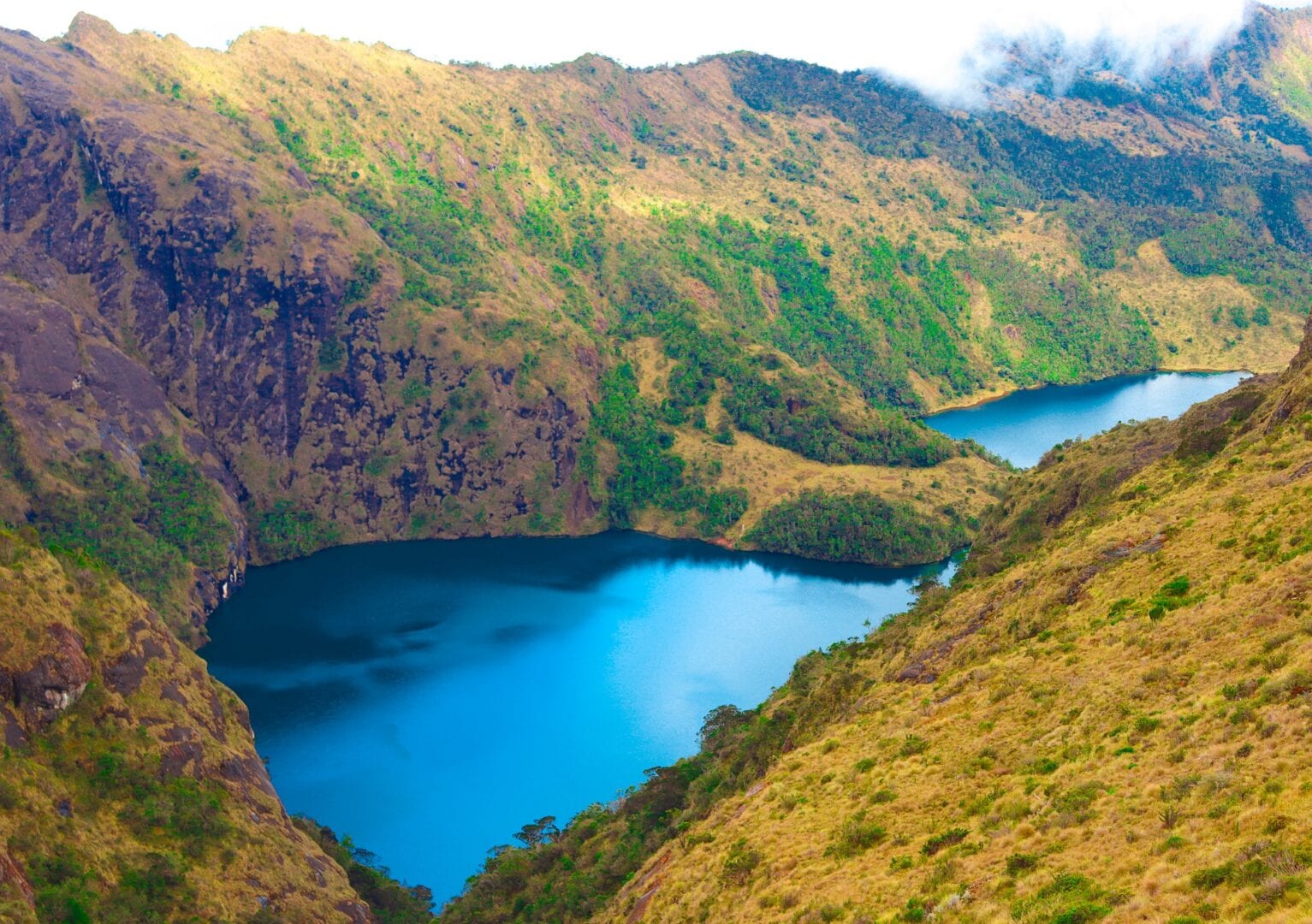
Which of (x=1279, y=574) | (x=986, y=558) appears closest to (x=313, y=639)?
(x=986, y=558)

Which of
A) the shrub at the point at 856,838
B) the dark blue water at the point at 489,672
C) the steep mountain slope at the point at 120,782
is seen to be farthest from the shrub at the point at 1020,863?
the dark blue water at the point at 489,672

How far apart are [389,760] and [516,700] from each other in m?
19.8

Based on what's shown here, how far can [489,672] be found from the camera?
155 metres

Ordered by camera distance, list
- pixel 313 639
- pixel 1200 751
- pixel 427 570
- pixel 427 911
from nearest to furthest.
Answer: pixel 1200 751, pixel 427 911, pixel 313 639, pixel 427 570

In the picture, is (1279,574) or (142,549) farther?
(142,549)

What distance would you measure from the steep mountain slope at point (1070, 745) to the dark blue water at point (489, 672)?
104ft

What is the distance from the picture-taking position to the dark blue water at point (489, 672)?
124 m

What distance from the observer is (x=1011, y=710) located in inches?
2069

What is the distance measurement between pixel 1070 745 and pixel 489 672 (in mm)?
117386

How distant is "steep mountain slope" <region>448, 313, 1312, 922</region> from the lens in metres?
33.8

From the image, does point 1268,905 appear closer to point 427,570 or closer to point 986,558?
point 986,558

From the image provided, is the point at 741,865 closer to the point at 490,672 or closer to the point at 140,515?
the point at 490,672

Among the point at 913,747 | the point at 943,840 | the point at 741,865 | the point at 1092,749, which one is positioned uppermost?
the point at 913,747

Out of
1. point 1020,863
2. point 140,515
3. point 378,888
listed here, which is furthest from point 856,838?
point 140,515
